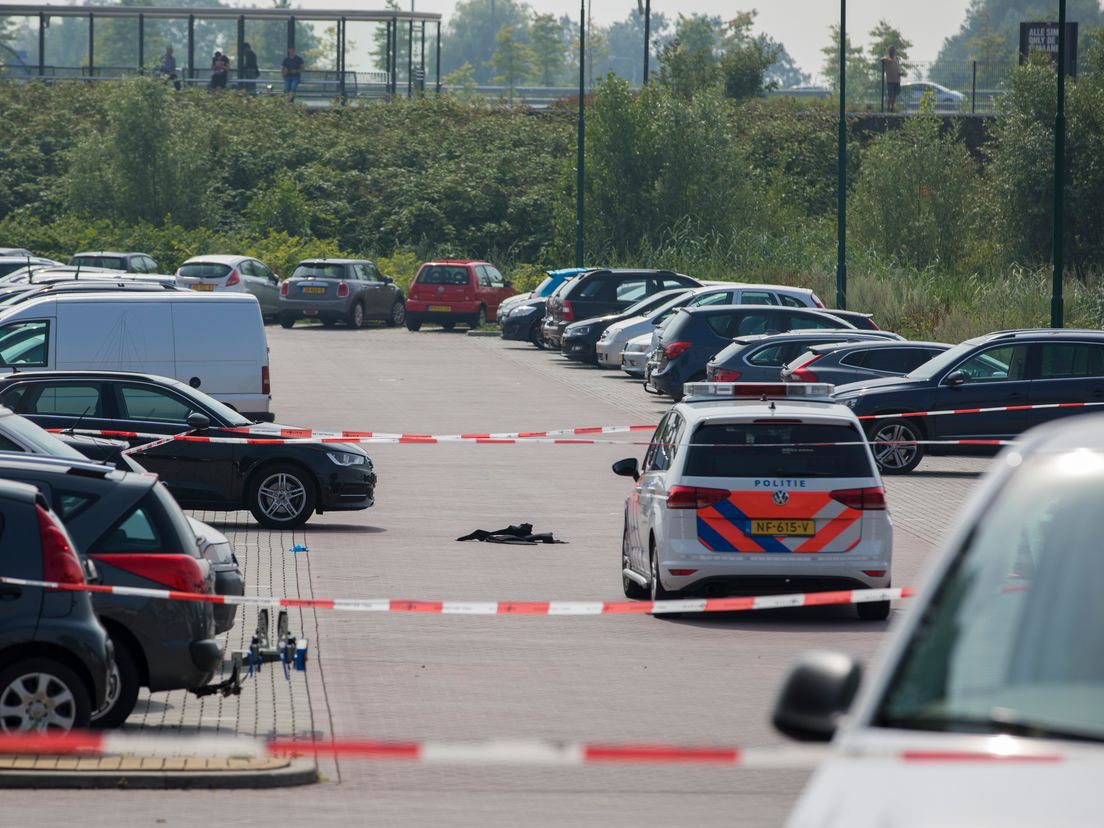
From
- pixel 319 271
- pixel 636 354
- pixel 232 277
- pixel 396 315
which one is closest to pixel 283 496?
pixel 636 354

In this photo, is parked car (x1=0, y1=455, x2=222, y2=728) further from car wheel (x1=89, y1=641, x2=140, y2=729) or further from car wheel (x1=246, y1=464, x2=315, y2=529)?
car wheel (x1=246, y1=464, x2=315, y2=529)

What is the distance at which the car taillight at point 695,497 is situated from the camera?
12781 mm

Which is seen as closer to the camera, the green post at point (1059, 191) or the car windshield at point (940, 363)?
the car windshield at point (940, 363)

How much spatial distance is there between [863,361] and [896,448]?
2.49 metres

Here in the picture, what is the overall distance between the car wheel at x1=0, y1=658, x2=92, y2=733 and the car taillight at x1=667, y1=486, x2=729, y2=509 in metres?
5.16

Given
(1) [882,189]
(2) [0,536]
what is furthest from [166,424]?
(1) [882,189]

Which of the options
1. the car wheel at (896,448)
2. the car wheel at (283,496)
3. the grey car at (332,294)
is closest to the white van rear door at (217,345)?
the car wheel at (283,496)

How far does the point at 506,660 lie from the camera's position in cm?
1156

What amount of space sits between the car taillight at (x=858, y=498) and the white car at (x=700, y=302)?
1851 cm

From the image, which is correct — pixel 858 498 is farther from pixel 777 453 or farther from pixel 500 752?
pixel 500 752

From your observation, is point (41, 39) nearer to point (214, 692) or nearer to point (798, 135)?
point (798, 135)

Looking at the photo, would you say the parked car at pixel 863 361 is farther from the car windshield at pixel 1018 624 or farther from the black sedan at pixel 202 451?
the car windshield at pixel 1018 624

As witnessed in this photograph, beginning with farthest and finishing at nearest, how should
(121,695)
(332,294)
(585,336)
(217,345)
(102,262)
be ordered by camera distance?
(332,294) → (102,262) → (585,336) → (217,345) → (121,695)

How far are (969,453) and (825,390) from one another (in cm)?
1046
